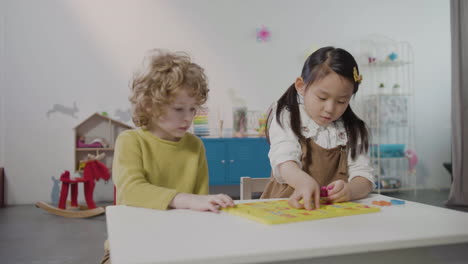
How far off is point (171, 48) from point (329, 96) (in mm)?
3694

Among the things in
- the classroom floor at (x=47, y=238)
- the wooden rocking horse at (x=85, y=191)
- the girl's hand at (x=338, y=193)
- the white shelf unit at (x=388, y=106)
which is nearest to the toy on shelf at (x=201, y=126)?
the wooden rocking horse at (x=85, y=191)

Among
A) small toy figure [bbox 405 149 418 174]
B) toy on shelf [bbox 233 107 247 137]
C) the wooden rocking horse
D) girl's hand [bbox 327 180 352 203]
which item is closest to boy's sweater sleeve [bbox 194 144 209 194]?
girl's hand [bbox 327 180 352 203]

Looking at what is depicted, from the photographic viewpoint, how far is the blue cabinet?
4.34m

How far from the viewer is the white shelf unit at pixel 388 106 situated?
484 centimetres

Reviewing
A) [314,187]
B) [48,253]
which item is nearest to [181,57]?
[314,187]

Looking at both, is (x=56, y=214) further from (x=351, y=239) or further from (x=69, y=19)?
(x=351, y=239)

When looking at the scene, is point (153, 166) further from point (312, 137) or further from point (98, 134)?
point (98, 134)

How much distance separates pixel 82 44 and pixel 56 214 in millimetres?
1816

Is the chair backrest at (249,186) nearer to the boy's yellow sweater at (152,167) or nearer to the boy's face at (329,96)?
the boy's yellow sweater at (152,167)

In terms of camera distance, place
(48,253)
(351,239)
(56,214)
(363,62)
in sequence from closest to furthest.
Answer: (351,239), (48,253), (56,214), (363,62)

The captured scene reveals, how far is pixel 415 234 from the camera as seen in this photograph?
0.68 m

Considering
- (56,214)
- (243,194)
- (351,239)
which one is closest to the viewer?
(351,239)

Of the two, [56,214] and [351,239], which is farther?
[56,214]

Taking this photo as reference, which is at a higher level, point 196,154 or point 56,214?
point 196,154
